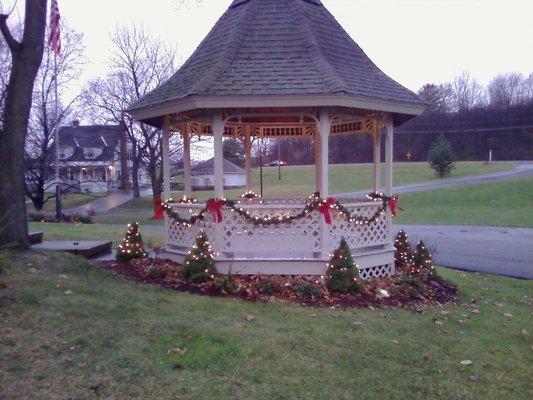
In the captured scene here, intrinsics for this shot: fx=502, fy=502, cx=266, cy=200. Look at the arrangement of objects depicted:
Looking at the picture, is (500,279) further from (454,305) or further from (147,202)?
(147,202)

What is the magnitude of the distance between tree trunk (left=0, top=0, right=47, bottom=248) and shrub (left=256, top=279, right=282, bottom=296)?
4056 mm

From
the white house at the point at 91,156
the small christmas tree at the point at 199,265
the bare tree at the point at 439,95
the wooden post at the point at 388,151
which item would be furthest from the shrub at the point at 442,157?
the small christmas tree at the point at 199,265

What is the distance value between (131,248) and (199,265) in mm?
1965

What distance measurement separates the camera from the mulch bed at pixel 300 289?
7777 mm

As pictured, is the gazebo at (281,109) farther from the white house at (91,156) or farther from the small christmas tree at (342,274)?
the white house at (91,156)

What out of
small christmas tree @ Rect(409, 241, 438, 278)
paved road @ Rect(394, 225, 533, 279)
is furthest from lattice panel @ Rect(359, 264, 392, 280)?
paved road @ Rect(394, 225, 533, 279)

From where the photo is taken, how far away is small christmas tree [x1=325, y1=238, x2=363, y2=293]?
8.08 m

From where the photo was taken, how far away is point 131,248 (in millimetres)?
9609

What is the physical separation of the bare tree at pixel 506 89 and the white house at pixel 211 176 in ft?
165

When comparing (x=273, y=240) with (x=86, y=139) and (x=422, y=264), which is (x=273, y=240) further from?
(x=86, y=139)

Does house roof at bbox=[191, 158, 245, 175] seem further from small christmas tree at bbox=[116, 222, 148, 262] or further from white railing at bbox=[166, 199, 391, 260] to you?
white railing at bbox=[166, 199, 391, 260]

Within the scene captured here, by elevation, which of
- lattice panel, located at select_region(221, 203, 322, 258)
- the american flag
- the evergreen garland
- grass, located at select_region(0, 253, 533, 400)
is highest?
the american flag

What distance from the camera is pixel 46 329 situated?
538 cm

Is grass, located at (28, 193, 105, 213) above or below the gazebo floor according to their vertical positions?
below
